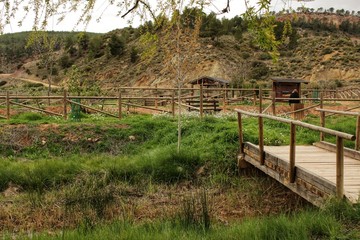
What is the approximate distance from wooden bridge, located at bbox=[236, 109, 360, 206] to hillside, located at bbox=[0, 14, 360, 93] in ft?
116

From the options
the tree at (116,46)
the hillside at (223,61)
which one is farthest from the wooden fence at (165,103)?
the tree at (116,46)

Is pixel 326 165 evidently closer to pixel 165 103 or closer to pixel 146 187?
pixel 146 187

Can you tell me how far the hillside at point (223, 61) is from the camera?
51.2 metres

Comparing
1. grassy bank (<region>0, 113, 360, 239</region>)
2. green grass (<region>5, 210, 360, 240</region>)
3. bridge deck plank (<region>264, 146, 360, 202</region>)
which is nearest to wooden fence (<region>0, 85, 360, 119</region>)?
grassy bank (<region>0, 113, 360, 239</region>)

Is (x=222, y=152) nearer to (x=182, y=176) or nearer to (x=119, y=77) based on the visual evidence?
(x=182, y=176)

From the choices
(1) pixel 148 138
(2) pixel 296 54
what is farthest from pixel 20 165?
(2) pixel 296 54

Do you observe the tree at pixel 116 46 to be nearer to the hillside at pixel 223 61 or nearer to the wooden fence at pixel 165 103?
the hillside at pixel 223 61

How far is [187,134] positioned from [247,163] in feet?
13.3

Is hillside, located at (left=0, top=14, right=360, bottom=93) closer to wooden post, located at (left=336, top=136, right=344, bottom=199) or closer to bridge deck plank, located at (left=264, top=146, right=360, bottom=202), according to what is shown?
bridge deck plank, located at (left=264, top=146, right=360, bottom=202)

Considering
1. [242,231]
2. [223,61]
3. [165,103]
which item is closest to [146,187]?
[242,231]

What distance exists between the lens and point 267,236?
4.77 metres

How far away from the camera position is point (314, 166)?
746cm

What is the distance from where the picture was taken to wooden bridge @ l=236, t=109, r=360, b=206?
550 centimetres

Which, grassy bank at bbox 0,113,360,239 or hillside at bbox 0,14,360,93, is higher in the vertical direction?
hillside at bbox 0,14,360,93
